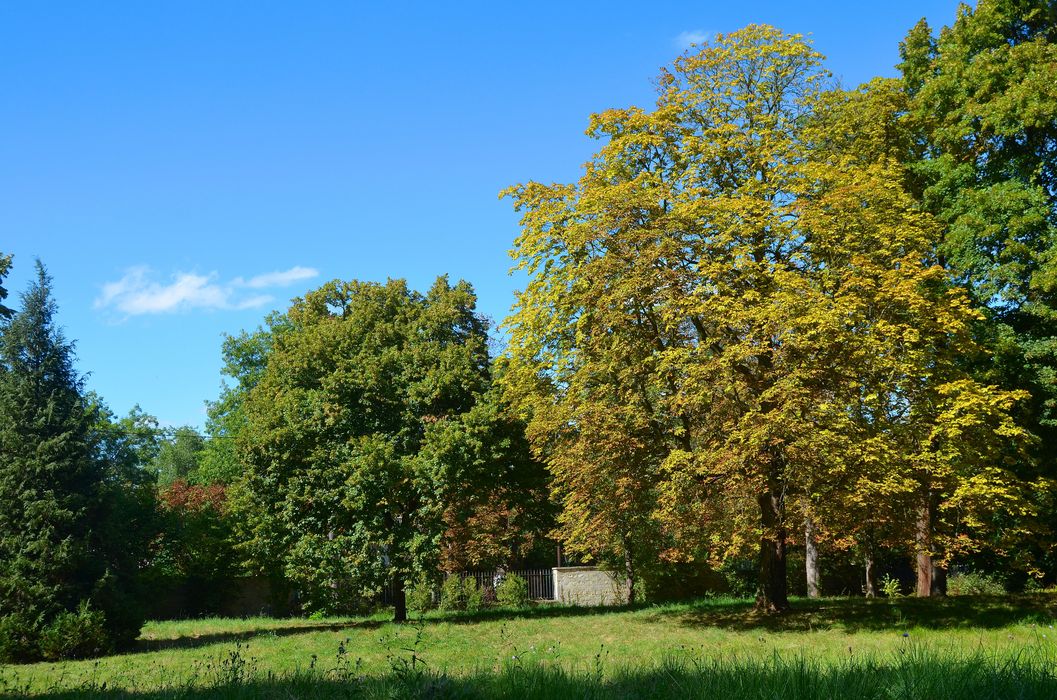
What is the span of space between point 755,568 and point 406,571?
506 inches

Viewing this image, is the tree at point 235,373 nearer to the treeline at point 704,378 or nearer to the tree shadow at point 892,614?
the treeline at point 704,378

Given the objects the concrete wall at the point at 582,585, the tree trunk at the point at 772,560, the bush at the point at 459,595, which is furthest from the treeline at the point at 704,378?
the concrete wall at the point at 582,585

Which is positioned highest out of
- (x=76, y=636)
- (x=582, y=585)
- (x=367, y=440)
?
(x=367, y=440)

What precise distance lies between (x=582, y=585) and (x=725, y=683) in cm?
2941

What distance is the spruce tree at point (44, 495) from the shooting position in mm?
22250

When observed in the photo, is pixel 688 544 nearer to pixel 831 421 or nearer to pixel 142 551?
pixel 831 421

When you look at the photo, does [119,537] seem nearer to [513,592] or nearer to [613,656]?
[513,592]

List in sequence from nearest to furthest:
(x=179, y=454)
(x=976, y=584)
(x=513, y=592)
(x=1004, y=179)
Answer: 1. (x=1004, y=179)
2. (x=976, y=584)
3. (x=513, y=592)
4. (x=179, y=454)

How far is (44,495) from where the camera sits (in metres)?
23.6

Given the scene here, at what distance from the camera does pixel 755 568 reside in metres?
29.4

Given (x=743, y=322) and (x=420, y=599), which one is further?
(x=420, y=599)

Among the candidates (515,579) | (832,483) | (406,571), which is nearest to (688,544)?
(832,483)

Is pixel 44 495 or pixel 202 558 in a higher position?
pixel 44 495

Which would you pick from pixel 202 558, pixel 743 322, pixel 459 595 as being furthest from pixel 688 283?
pixel 202 558
